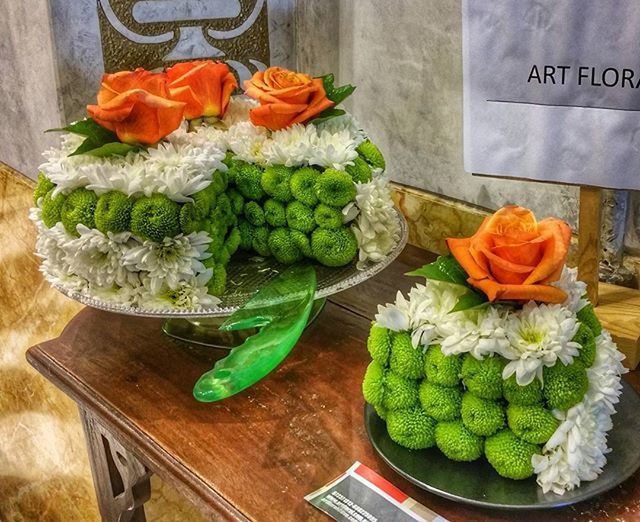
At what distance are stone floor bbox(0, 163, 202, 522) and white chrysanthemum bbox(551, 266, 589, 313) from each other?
810 millimetres

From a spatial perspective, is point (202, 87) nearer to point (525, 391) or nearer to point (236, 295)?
point (236, 295)

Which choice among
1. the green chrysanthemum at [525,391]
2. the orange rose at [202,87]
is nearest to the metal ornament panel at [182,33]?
the orange rose at [202,87]

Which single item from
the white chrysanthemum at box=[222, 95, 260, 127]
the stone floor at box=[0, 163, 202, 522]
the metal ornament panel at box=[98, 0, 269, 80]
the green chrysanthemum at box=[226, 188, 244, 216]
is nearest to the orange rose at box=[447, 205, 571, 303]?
the green chrysanthemum at box=[226, 188, 244, 216]

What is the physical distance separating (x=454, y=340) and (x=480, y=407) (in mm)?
53

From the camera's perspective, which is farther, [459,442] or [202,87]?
[202,87]

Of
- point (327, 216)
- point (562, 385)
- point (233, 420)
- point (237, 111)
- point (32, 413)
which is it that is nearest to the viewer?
point (562, 385)

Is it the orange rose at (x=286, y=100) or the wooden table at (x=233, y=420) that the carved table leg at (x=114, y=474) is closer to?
the wooden table at (x=233, y=420)

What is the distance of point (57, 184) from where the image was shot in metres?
0.72

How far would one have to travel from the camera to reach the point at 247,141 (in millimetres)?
804

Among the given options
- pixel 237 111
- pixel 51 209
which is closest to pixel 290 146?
pixel 237 111

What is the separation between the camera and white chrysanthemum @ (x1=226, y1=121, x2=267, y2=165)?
80 cm

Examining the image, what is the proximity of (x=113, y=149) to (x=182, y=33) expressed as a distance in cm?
32

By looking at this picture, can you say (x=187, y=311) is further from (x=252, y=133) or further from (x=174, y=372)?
(x=252, y=133)

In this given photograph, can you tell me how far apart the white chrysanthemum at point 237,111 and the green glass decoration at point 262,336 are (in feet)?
0.74
